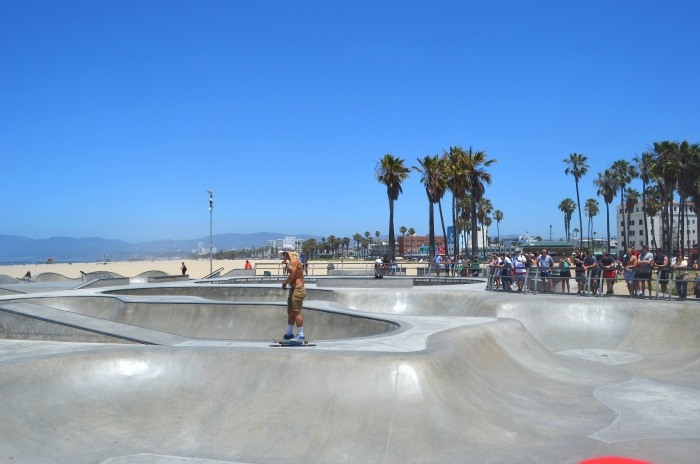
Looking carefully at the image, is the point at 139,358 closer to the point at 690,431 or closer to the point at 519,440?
the point at 519,440

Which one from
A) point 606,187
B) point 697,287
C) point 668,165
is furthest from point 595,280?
point 606,187

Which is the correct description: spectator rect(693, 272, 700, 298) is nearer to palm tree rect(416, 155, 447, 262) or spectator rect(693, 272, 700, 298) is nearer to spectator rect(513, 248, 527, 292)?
spectator rect(513, 248, 527, 292)

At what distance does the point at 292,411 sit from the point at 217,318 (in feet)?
30.7

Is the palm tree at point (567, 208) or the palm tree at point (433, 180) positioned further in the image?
the palm tree at point (567, 208)

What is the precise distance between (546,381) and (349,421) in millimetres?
4508

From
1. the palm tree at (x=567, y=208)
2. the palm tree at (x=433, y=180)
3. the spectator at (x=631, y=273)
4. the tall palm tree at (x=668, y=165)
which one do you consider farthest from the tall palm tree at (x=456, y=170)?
the palm tree at (x=567, y=208)

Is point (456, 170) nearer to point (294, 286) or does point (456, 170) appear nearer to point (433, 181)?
point (433, 181)

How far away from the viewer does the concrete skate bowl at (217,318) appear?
14.6 m

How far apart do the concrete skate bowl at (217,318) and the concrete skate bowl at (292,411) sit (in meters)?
5.38

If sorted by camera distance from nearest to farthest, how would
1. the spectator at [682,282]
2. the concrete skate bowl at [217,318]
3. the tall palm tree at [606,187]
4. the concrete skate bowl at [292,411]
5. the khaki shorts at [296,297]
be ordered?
the concrete skate bowl at [292,411], the khaki shorts at [296,297], the concrete skate bowl at [217,318], the spectator at [682,282], the tall palm tree at [606,187]

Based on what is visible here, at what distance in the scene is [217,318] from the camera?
54.4 feet

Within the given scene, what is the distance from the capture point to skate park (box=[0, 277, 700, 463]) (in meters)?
6.95

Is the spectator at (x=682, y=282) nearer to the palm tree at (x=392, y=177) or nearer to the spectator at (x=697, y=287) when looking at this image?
the spectator at (x=697, y=287)

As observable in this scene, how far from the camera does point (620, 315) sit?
15148mm
